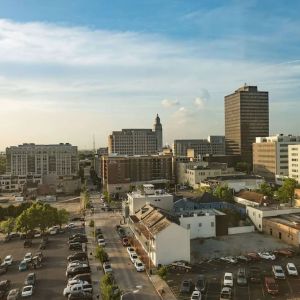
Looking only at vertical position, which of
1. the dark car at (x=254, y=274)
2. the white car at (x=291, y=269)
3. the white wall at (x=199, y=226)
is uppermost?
the white wall at (x=199, y=226)

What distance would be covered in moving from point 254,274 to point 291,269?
13.2ft

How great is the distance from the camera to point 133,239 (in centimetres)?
5169

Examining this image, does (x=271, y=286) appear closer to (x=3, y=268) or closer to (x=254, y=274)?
(x=254, y=274)

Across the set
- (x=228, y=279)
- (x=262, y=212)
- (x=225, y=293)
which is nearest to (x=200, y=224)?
(x=262, y=212)

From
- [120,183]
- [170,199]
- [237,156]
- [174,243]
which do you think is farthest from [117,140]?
[174,243]

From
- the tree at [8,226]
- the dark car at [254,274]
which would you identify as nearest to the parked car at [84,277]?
the dark car at [254,274]

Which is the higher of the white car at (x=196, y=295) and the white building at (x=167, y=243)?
the white building at (x=167, y=243)

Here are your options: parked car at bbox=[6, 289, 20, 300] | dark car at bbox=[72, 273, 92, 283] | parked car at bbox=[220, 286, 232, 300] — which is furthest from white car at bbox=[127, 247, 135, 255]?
parked car at bbox=[220, 286, 232, 300]

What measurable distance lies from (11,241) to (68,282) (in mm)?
22461

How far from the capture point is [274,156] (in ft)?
402

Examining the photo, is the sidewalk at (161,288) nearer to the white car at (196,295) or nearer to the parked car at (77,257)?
the white car at (196,295)

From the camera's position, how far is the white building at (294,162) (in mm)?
107856

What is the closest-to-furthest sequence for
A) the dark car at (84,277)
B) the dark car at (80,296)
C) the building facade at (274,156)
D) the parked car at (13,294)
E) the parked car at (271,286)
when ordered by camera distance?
1. the parked car at (271,286)
2. the dark car at (80,296)
3. the parked car at (13,294)
4. the dark car at (84,277)
5. the building facade at (274,156)

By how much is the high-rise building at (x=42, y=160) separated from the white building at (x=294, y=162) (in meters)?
71.2
